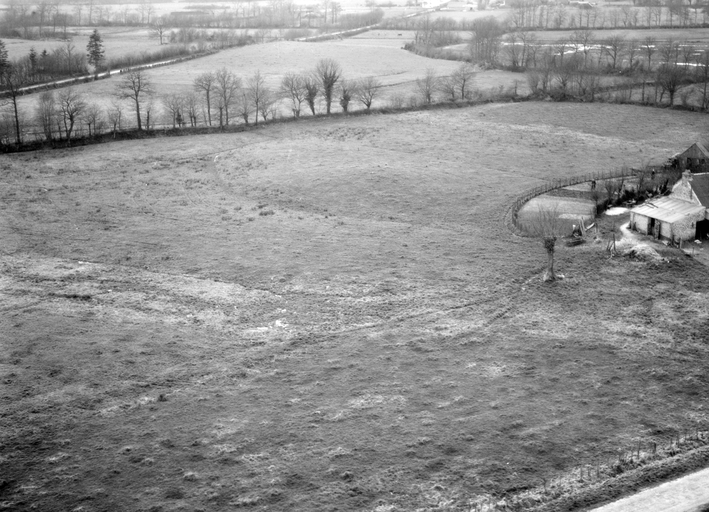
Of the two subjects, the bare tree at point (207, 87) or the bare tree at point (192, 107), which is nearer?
the bare tree at point (192, 107)

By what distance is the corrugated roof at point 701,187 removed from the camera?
1539 inches

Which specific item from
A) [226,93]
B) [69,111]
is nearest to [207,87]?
[226,93]

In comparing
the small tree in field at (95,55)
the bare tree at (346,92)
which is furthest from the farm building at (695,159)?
the small tree in field at (95,55)

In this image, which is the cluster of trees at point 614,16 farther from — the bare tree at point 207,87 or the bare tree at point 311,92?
the bare tree at point 207,87

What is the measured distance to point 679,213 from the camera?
38.7 m

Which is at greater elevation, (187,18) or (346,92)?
(187,18)

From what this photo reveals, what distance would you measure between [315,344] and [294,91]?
4902 centimetres

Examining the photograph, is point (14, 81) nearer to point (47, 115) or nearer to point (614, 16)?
point (47, 115)

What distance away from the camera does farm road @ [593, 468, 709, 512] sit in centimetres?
2011

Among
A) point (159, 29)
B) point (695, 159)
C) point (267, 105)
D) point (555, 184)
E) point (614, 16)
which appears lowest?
point (555, 184)

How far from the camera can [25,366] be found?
27219 mm

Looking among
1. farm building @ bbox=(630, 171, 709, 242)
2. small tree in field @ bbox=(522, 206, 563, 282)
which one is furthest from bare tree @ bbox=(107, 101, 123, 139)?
farm building @ bbox=(630, 171, 709, 242)

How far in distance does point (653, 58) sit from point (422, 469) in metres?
82.3

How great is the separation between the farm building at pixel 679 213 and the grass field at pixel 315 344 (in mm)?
3228
